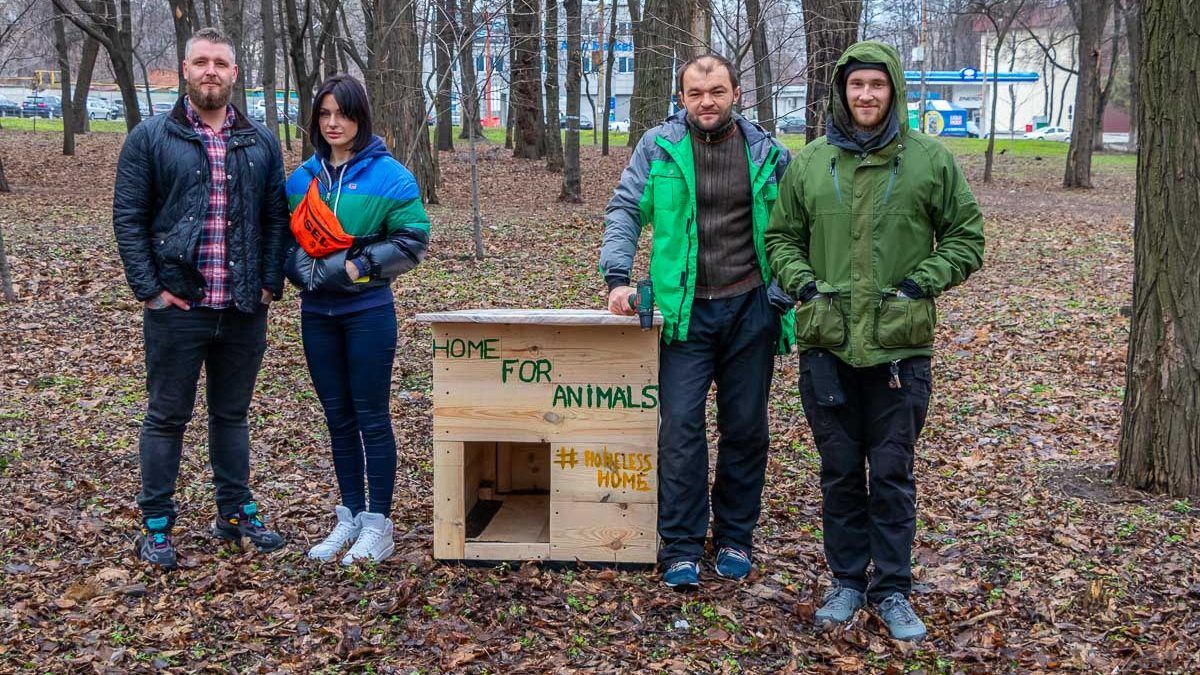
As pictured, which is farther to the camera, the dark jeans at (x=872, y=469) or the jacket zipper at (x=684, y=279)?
the jacket zipper at (x=684, y=279)

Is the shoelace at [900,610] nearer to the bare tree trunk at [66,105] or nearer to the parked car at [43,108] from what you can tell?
the bare tree trunk at [66,105]

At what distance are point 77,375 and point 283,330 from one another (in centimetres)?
176

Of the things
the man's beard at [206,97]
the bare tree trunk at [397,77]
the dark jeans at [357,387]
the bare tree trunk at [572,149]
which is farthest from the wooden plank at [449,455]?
the bare tree trunk at [572,149]

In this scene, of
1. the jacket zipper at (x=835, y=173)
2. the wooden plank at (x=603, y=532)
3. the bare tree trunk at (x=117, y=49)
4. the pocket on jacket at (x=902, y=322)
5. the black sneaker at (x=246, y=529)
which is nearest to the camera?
the pocket on jacket at (x=902, y=322)

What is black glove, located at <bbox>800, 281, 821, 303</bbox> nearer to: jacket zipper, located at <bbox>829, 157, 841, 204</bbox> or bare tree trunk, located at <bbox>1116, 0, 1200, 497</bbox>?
jacket zipper, located at <bbox>829, 157, 841, 204</bbox>

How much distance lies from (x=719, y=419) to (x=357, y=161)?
1.75 metres

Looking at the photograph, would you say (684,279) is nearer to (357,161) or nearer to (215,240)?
(357,161)

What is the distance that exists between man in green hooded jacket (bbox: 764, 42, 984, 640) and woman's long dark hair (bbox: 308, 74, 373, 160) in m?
1.64

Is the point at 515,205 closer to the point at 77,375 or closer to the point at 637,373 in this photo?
the point at 77,375

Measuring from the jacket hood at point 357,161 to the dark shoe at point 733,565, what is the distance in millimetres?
2079

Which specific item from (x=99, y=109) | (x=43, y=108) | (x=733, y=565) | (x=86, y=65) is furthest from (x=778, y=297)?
(x=99, y=109)

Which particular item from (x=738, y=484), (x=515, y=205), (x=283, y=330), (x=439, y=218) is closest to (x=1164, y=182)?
(x=738, y=484)

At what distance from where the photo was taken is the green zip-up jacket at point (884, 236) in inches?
145

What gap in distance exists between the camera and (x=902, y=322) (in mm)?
3643
